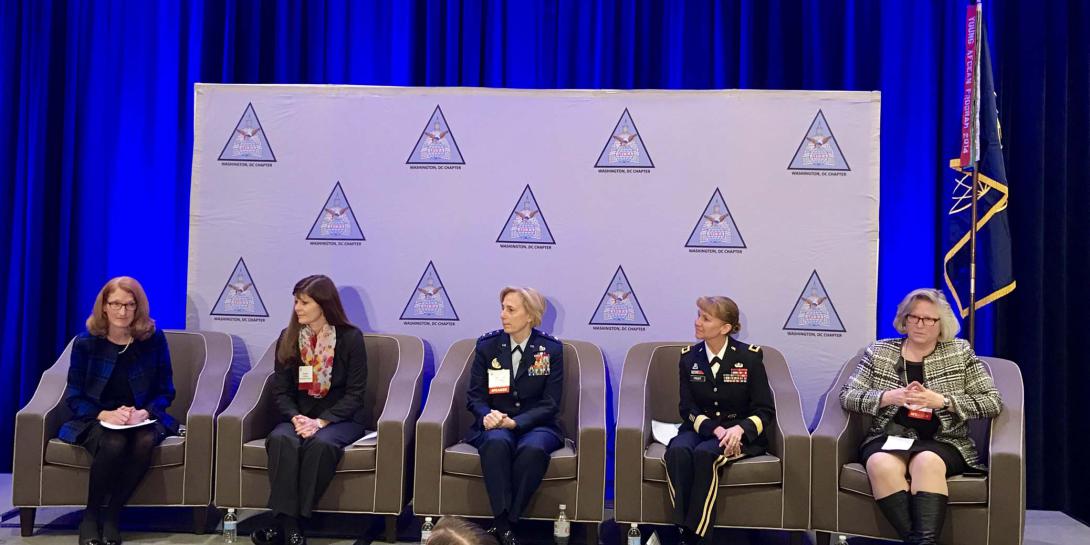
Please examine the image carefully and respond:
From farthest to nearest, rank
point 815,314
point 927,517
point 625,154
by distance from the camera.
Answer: point 625,154
point 815,314
point 927,517

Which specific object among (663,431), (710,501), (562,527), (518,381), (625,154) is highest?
(625,154)

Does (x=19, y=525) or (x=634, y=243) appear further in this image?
(x=634, y=243)

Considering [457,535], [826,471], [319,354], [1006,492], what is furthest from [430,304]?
[457,535]

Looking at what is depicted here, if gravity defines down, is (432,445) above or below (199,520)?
above

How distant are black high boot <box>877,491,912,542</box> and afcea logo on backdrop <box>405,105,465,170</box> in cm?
280

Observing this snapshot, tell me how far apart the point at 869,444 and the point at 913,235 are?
Answer: 65.5 inches

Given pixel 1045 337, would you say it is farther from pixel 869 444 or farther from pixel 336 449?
pixel 336 449

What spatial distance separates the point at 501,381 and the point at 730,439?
1.12 meters

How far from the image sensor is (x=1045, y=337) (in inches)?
215

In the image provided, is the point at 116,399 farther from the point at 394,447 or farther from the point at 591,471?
the point at 591,471

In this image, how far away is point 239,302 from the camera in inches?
210

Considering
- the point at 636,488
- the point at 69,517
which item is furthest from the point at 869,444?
the point at 69,517

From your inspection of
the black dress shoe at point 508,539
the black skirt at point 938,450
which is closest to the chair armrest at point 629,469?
the black dress shoe at point 508,539

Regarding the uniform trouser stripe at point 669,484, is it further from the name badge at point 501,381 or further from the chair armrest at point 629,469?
the name badge at point 501,381
